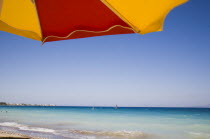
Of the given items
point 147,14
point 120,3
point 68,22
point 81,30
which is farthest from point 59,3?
point 147,14

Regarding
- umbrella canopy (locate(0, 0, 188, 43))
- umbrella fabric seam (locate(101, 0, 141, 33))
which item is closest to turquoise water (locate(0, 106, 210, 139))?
umbrella canopy (locate(0, 0, 188, 43))

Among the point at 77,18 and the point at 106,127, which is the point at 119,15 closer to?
the point at 77,18

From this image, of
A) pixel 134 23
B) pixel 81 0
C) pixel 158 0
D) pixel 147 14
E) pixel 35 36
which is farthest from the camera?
pixel 35 36

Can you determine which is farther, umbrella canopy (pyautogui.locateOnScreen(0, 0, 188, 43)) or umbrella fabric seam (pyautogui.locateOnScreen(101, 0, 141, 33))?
umbrella fabric seam (pyautogui.locateOnScreen(101, 0, 141, 33))

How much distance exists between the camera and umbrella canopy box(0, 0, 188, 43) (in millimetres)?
1654

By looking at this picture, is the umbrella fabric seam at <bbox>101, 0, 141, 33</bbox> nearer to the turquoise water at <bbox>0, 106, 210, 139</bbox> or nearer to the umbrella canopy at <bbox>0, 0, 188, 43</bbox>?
the umbrella canopy at <bbox>0, 0, 188, 43</bbox>

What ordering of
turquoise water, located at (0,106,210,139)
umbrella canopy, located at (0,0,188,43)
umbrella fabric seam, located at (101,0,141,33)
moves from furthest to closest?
1. turquoise water, located at (0,106,210,139)
2. umbrella fabric seam, located at (101,0,141,33)
3. umbrella canopy, located at (0,0,188,43)

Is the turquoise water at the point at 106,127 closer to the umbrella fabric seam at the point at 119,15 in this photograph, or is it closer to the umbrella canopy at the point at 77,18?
the umbrella canopy at the point at 77,18

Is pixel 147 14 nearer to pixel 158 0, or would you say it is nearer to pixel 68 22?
pixel 158 0

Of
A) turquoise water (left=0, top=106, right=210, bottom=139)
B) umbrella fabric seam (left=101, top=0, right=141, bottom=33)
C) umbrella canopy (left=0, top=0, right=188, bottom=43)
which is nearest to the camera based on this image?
umbrella canopy (left=0, top=0, right=188, bottom=43)

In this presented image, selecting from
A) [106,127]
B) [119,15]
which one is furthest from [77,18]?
[106,127]

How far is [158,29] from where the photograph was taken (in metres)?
1.70

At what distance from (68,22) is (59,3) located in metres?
0.24

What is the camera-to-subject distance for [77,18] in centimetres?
215
